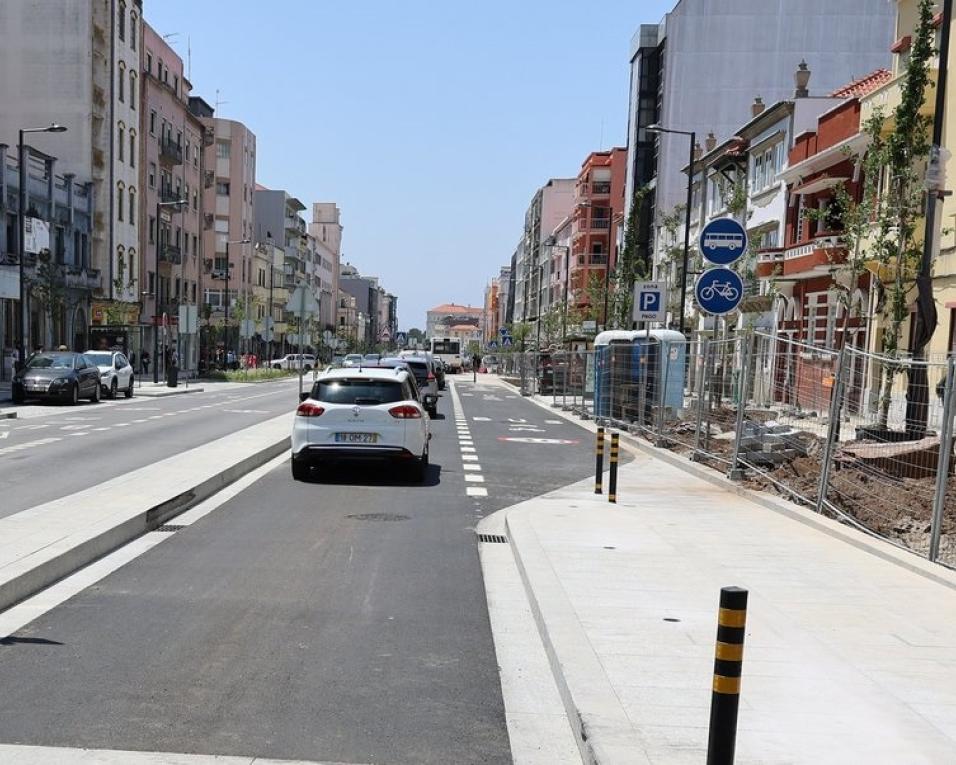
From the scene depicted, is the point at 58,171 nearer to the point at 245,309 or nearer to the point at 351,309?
the point at 245,309

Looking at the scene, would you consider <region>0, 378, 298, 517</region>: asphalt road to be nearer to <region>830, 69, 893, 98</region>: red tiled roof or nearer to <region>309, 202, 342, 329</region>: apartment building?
<region>830, 69, 893, 98</region>: red tiled roof

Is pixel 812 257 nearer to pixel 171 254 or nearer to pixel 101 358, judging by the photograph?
pixel 101 358

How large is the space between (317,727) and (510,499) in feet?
27.0

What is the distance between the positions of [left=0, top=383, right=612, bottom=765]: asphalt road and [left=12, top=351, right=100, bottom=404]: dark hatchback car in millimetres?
21559

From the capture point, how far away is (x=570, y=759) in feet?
14.3

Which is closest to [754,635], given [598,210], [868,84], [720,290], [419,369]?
[720,290]

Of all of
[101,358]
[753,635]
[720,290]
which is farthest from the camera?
[101,358]

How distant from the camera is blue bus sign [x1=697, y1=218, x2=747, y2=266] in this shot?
45.6ft

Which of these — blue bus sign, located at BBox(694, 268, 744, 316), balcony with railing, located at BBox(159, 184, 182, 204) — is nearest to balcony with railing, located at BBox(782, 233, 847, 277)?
blue bus sign, located at BBox(694, 268, 744, 316)

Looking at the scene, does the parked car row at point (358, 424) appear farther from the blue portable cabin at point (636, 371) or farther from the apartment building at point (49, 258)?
the apartment building at point (49, 258)

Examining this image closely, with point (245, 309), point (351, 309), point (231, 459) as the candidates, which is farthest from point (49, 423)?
point (351, 309)

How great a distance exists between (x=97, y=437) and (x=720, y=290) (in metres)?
12.4

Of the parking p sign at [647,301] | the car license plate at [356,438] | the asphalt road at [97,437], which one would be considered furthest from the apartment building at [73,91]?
the car license plate at [356,438]

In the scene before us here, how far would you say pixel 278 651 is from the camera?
5.80 m
